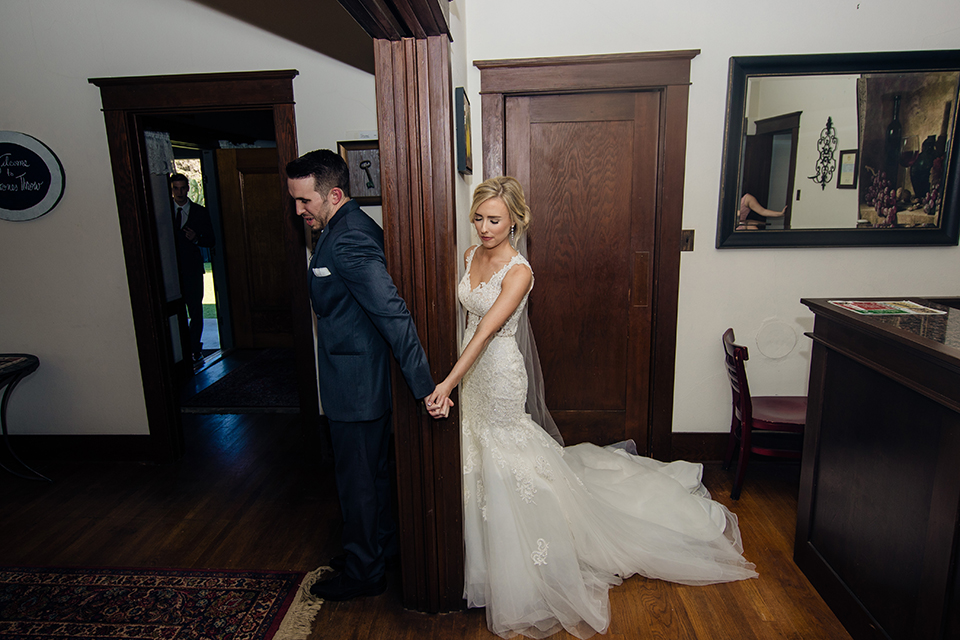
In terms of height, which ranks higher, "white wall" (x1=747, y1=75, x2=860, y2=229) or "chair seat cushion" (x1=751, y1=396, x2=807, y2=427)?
"white wall" (x1=747, y1=75, x2=860, y2=229)

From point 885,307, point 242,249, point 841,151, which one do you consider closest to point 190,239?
point 242,249

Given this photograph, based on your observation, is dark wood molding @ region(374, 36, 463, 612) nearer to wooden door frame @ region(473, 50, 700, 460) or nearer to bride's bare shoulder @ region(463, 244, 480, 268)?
bride's bare shoulder @ region(463, 244, 480, 268)

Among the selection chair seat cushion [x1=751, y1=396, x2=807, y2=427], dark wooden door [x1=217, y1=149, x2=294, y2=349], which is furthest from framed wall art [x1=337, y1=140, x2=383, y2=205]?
dark wooden door [x1=217, y1=149, x2=294, y2=349]

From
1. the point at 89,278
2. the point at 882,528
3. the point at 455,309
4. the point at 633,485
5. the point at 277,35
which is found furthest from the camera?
the point at 89,278

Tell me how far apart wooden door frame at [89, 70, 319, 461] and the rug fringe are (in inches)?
50.1

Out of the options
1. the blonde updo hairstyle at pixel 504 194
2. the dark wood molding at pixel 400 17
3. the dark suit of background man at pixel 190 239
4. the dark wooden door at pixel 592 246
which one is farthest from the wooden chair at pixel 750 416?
the dark suit of background man at pixel 190 239

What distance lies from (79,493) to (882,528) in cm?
377

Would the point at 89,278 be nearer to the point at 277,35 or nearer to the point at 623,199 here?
the point at 277,35

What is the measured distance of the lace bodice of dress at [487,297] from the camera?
7.58 ft

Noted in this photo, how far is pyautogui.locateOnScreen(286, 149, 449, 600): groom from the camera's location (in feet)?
6.38

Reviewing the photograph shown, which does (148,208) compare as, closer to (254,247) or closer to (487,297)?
(487,297)

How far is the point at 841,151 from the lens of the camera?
3.01 metres

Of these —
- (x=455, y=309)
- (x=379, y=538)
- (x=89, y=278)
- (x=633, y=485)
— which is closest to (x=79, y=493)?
(x=89, y=278)

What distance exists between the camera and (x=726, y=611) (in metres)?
2.17
